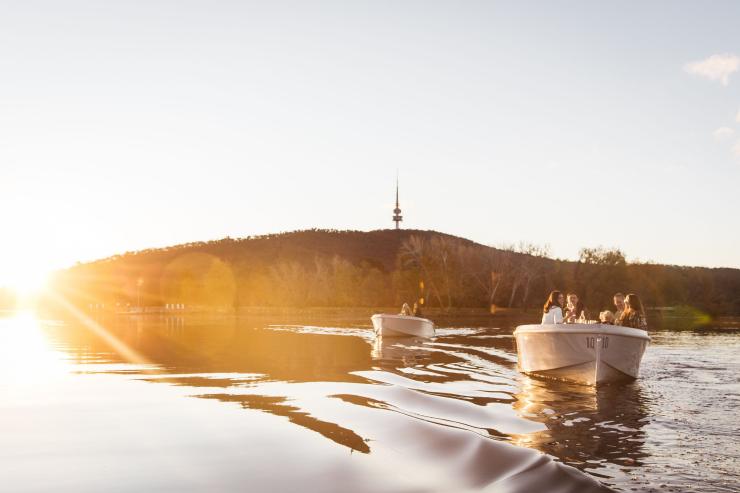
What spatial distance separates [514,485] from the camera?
668 cm

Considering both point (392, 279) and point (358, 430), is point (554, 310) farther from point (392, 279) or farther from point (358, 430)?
point (392, 279)

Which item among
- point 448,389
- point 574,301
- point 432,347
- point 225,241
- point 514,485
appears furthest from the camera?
point 225,241

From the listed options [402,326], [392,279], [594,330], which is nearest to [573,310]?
[594,330]

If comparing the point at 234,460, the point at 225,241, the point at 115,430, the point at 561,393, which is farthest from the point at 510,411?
the point at 225,241

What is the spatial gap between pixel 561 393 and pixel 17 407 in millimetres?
10733

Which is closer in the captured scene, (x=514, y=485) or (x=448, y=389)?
(x=514, y=485)

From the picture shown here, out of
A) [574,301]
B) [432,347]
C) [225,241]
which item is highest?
[225,241]

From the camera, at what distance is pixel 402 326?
35.3 meters

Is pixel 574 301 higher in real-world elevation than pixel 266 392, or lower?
higher

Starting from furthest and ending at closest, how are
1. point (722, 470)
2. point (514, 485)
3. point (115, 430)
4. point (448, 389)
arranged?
point (448, 389) < point (115, 430) < point (722, 470) < point (514, 485)

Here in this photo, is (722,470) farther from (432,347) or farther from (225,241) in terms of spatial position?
(225,241)

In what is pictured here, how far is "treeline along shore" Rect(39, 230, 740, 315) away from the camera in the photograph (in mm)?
98750

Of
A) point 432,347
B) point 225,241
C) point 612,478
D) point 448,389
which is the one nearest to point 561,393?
point 448,389

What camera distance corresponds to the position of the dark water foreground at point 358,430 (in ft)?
23.0
